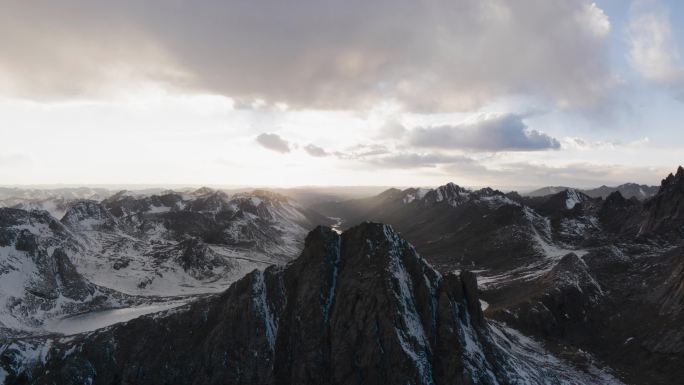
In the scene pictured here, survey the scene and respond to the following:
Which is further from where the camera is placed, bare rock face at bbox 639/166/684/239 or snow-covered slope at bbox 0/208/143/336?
bare rock face at bbox 639/166/684/239

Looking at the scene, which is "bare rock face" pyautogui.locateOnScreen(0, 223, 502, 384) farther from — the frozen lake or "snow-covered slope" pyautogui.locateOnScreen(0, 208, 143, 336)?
"snow-covered slope" pyautogui.locateOnScreen(0, 208, 143, 336)

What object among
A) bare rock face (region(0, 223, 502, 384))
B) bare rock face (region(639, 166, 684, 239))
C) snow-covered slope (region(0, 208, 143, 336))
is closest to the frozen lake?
snow-covered slope (region(0, 208, 143, 336))

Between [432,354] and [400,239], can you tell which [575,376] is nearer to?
[432,354]

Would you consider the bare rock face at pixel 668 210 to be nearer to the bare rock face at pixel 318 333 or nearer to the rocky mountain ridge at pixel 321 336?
the rocky mountain ridge at pixel 321 336

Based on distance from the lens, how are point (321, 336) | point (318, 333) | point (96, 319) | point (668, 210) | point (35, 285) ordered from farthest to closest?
point (668, 210) < point (35, 285) < point (96, 319) < point (318, 333) < point (321, 336)

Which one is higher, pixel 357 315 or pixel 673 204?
pixel 673 204

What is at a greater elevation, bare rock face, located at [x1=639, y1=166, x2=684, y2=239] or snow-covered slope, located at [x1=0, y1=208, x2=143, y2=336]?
bare rock face, located at [x1=639, y1=166, x2=684, y2=239]

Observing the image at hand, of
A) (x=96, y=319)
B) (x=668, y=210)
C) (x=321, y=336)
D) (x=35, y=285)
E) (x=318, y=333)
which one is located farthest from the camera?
(x=668, y=210)

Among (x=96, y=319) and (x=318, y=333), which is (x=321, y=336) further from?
(x=96, y=319)

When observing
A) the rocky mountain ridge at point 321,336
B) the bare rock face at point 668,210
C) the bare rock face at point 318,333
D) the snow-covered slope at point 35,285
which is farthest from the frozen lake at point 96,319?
the bare rock face at point 668,210

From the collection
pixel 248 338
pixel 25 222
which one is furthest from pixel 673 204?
pixel 25 222

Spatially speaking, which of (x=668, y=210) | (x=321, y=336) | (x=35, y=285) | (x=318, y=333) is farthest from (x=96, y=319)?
(x=668, y=210)
